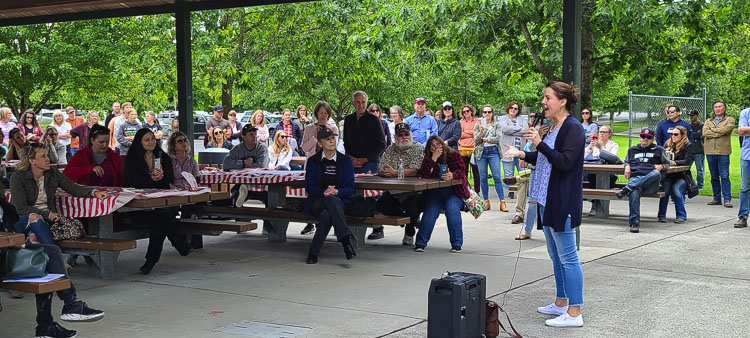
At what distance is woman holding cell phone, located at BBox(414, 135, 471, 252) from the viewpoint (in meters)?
10.5

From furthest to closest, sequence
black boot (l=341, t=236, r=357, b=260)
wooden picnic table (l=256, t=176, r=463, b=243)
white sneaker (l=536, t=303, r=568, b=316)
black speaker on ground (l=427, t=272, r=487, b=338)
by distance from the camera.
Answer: wooden picnic table (l=256, t=176, r=463, b=243)
black boot (l=341, t=236, r=357, b=260)
white sneaker (l=536, t=303, r=568, b=316)
black speaker on ground (l=427, t=272, r=487, b=338)

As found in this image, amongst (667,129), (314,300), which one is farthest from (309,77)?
(314,300)

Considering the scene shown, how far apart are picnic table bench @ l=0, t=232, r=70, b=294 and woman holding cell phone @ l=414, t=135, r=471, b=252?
5214 mm

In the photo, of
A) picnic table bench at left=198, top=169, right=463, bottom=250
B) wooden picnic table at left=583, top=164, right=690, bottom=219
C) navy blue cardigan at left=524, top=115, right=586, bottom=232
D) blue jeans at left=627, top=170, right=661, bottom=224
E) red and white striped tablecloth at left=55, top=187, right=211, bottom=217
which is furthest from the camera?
wooden picnic table at left=583, top=164, right=690, bottom=219

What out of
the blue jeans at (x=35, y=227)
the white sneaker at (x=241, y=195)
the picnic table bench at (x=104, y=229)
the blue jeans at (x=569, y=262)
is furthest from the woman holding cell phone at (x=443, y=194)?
the blue jeans at (x=35, y=227)

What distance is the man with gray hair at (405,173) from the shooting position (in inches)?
431

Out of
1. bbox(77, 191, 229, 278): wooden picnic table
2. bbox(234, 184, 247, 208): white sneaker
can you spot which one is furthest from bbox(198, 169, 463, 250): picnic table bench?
bbox(77, 191, 229, 278): wooden picnic table

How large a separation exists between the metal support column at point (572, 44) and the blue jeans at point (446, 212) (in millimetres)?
1806

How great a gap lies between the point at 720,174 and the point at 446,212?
7.64 meters

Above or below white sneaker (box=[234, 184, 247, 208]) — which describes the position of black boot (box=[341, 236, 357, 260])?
below

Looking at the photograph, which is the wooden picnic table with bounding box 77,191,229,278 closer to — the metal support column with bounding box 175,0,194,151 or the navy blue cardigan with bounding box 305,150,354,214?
the navy blue cardigan with bounding box 305,150,354,214

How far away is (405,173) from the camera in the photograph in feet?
35.9

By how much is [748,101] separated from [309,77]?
1255 inches

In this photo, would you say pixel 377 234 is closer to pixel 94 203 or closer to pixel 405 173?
pixel 405 173
